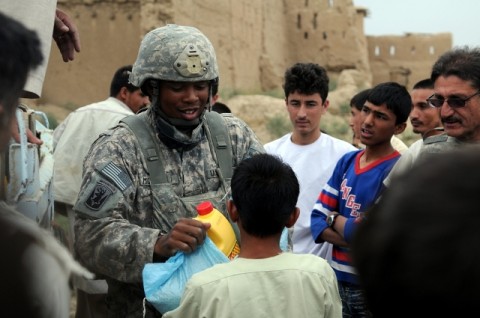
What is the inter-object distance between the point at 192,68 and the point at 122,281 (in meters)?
0.98

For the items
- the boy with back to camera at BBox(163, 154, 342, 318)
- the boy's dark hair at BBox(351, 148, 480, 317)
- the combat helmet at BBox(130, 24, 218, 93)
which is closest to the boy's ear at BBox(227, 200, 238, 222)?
the boy with back to camera at BBox(163, 154, 342, 318)

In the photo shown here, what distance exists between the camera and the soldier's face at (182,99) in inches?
151

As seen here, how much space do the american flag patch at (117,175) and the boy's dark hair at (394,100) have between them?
193 centimetres

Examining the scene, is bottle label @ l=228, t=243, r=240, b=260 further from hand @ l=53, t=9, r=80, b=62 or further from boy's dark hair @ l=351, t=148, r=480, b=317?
boy's dark hair @ l=351, t=148, r=480, b=317

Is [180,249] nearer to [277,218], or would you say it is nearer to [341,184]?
[277,218]

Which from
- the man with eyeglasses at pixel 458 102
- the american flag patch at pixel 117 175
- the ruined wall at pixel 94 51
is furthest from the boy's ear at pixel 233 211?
the ruined wall at pixel 94 51

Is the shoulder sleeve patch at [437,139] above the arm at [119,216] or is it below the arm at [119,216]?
above

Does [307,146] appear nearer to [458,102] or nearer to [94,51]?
[458,102]

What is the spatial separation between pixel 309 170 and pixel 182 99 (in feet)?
5.48

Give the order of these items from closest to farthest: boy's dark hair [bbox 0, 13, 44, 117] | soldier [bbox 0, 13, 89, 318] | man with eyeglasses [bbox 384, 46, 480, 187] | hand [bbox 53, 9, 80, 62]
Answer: soldier [bbox 0, 13, 89, 318] < boy's dark hair [bbox 0, 13, 44, 117] < hand [bbox 53, 9, 80, 62] < man with eyeglasses [bbox 384, 46, 480, 187]

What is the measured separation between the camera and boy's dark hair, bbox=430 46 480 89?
4.01m

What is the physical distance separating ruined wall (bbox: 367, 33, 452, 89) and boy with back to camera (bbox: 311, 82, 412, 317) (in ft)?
75.9

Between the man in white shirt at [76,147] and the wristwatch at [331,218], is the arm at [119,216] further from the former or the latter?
the man in white shirt at [76,147]

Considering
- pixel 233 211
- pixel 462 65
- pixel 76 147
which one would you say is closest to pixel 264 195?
pixel 233 211
